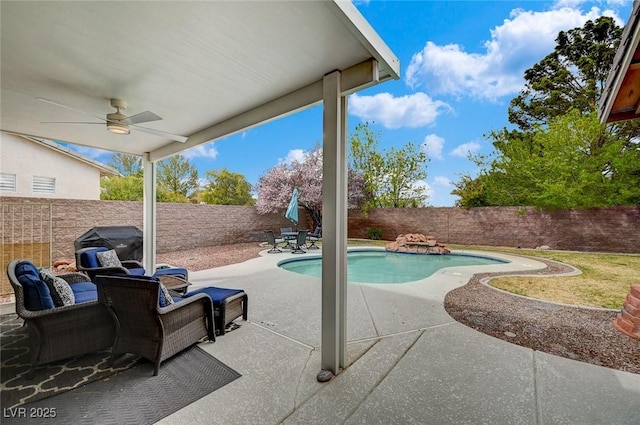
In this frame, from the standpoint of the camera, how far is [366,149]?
52.6ft

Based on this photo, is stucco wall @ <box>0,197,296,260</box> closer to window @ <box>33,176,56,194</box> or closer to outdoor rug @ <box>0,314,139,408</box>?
outdoor rug @ <box>0,314,139,408</box>

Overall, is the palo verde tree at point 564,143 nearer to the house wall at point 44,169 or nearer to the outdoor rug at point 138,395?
the outdoor rug at point 138,395

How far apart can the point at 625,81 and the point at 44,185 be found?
16.0 m

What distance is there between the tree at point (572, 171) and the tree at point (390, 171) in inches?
130

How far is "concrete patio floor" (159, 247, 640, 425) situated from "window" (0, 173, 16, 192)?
11.9m

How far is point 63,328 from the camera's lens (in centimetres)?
249

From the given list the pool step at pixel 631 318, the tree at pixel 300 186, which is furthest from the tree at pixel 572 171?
the pool step at pixel 631 318

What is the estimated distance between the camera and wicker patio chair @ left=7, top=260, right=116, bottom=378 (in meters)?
2.35

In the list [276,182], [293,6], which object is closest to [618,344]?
[293,6]

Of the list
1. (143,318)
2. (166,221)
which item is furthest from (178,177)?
(143,318)

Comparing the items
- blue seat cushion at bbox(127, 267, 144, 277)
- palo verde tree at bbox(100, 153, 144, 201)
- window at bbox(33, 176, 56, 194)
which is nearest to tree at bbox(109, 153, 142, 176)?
palo verde tree at bbox(100, 153, 144, 201)

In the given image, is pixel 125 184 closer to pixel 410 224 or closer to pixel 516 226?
pixel 410 224

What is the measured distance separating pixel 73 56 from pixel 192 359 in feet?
10.3

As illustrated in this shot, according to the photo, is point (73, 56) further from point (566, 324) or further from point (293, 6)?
point (566, 324)
